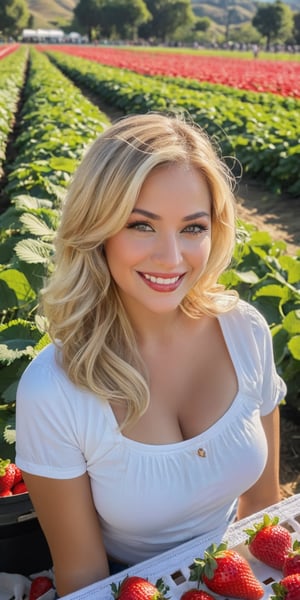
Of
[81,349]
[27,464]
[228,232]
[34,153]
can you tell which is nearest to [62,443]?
[27,464]

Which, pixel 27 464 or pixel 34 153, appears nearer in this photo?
pixel 27 464

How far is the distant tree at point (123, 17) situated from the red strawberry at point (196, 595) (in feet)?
379

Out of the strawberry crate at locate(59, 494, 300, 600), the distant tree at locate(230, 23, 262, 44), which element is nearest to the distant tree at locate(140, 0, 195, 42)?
the distant tree at locate(230, 23, 262, 44)

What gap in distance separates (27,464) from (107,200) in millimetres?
707

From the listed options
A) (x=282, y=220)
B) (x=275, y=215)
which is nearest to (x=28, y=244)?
(x=282, y=220)

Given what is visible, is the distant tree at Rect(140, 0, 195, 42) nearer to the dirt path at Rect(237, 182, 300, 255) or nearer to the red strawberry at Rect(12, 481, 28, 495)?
the dirt path at Rect(237, 182, 300, 255)

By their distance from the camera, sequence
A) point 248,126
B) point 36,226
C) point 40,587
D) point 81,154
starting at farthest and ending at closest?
point 248,126 → point 81,154 → point 36,226 → point 40,587

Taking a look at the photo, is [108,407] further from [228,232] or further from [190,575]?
[228,232]

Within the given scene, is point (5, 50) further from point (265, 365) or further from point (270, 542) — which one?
point (270, 542)

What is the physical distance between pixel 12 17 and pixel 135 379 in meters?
120

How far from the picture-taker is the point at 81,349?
72.2 inches

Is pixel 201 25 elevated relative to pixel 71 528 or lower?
elevated

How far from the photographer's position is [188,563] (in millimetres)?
1762

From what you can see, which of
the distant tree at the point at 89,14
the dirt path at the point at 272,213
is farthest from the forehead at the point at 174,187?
the distant tree at the point at 89,14
